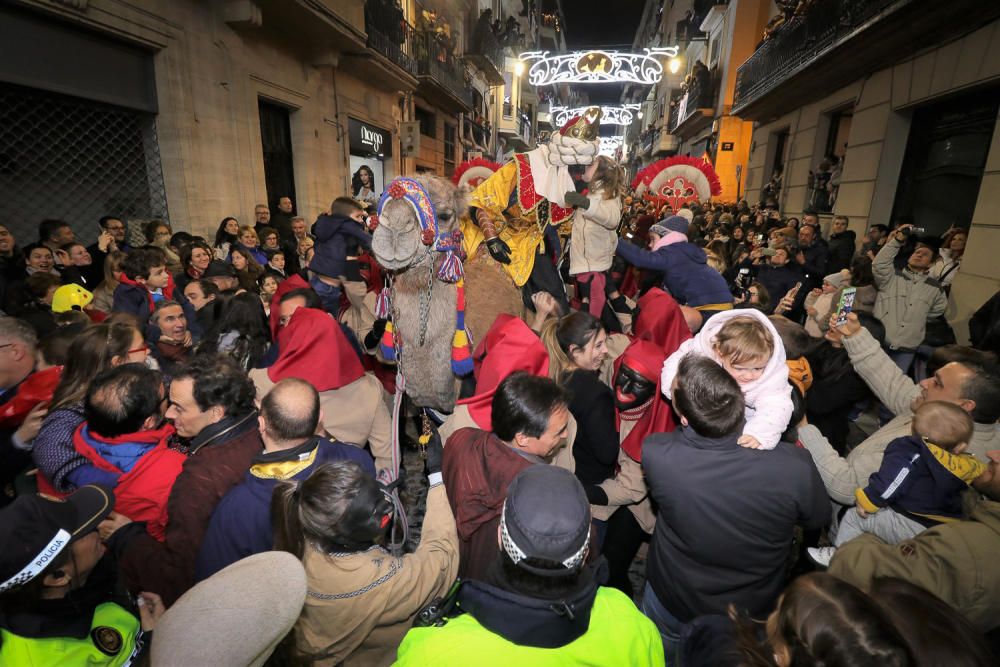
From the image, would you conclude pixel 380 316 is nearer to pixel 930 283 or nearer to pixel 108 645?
pixel 108 645

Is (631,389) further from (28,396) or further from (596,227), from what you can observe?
(28,396)

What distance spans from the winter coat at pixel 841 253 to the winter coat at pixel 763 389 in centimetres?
574

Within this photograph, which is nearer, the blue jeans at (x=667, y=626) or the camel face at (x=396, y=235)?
the blue jeans at (x=667, y=626)

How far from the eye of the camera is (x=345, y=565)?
1374 mm

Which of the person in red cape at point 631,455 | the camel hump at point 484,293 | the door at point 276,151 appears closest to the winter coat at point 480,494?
the person in red cape at point 631,455

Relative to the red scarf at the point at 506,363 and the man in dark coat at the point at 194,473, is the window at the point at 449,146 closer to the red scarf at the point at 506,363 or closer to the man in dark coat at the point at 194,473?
the red scarf at the point at 506,363

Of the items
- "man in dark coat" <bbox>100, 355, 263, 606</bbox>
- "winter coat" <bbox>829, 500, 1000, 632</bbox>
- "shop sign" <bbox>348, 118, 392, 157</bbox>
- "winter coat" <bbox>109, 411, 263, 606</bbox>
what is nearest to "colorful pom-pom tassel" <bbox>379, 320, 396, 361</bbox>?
"man in dark coat" <bbox>100, 355, 263, 606</bbox>

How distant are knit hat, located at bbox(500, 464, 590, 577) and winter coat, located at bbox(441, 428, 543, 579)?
1.52 feet

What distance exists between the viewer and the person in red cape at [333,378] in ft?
7.96

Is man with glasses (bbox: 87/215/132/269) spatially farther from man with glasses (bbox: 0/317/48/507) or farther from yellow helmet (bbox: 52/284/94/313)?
man with glasses (bbox: 0/317/48/507)

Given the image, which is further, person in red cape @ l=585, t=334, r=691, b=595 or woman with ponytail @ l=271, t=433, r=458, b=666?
person in red cape @ l=585, t=334, r=691, b=595

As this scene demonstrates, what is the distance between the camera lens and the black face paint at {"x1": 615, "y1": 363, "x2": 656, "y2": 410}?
217 centimetres

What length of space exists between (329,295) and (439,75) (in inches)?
572

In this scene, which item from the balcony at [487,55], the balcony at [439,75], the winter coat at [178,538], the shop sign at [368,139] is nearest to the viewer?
the winter coat at [178,538]
